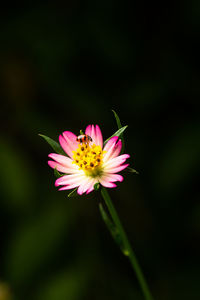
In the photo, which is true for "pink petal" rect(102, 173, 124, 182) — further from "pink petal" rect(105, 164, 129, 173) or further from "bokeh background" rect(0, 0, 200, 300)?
"bokeh background" rect(0, 0, 200, 300)

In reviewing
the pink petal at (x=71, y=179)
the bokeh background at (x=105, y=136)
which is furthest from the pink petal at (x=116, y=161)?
the bokeh background at (x=105, y=136)

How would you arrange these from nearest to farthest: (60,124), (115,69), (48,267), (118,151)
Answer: (118,151), (48,267), (115,69), (60,124)

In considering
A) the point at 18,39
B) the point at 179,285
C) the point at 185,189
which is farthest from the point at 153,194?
the point at 18,39

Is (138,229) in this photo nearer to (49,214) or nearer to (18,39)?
(49,214)

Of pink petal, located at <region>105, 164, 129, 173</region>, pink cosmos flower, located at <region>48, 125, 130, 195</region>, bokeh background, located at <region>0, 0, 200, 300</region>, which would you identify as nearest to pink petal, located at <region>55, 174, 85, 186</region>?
pink cosmos flower, located at <region>48, 125, 130, 195</region>

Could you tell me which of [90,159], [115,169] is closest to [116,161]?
[115,169]

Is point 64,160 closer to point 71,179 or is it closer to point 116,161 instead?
point 71,179
